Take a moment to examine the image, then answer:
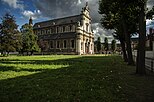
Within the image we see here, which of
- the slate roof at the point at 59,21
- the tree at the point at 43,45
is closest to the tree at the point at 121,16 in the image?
the tree at the point at 43,45

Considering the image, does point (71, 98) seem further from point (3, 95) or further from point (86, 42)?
point (86, 42)

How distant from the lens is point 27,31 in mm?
66438

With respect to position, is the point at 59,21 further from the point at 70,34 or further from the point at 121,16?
the point at 121,16

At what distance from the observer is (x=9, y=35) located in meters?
49.8

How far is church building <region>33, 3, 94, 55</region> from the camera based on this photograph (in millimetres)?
79250

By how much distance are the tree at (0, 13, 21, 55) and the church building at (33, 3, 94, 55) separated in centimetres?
3066

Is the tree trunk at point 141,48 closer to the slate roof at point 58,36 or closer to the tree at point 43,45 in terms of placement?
the slate roof at point 58,36

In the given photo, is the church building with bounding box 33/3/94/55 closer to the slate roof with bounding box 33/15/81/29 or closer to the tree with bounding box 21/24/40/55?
the slate roof with bounding box 33/15/81/29

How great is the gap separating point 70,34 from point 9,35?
118 ft

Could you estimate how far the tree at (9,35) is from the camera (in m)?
49.0

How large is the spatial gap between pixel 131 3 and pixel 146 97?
892 centimetres

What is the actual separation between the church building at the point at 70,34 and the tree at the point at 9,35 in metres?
30.7

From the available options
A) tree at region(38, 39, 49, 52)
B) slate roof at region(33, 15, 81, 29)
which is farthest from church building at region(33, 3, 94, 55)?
tree at region(38, 39, 49, 52)

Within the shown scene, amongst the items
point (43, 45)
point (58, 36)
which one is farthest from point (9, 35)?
point (58, 36)
